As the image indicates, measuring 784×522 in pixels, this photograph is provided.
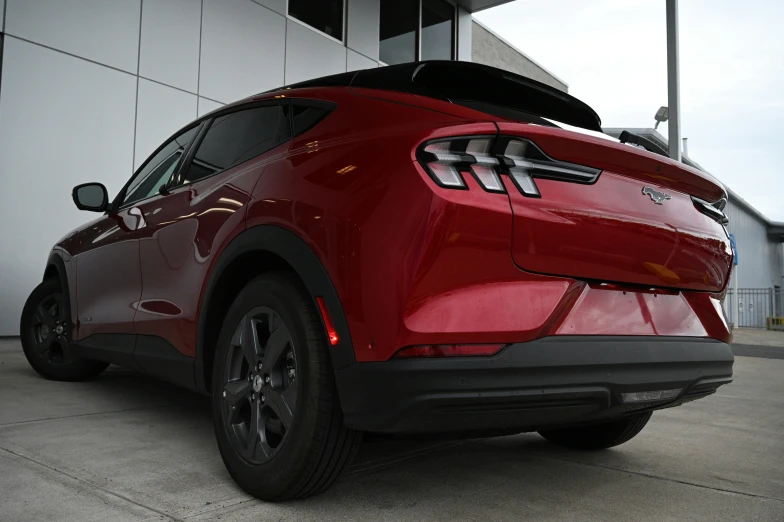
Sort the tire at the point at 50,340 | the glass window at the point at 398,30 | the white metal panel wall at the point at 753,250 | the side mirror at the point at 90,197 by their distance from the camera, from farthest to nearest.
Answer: the white metal panel wall at the point at 753,250
the glass window at the point at 398,30
the tire at the point at 50,340
the side mirror at the point at 90,197

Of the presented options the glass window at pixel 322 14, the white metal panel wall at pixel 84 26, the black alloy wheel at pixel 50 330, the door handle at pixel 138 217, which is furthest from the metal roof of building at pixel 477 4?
the door handle at pixel 138 217

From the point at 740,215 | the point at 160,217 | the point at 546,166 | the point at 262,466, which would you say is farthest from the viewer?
the point at 740,215

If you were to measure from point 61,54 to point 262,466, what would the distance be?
6.47 meters

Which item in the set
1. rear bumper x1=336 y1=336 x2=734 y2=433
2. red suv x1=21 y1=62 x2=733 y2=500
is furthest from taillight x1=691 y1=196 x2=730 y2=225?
rear bumper x1=336 y1=336 x2=734 y2=433

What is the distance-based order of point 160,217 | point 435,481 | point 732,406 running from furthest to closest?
point 732,406 < point 160,217 < point 435,481

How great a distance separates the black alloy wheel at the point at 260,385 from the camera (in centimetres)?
215

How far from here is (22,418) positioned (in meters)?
3.34

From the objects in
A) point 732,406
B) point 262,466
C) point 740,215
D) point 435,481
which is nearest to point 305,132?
point 262,466

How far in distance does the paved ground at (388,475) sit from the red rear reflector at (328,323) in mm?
591

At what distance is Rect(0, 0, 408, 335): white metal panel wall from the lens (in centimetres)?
662

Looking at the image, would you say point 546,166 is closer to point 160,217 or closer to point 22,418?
point 160,217

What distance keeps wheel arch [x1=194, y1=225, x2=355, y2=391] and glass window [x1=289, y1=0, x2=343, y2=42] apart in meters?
8.39

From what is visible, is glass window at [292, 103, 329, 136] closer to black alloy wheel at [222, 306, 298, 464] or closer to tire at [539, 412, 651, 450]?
black alloy wheel at [222, 306, 298, 464]

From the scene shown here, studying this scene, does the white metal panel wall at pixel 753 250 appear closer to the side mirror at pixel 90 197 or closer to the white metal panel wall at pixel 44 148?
the white metal panel wall at pixel 44 148
